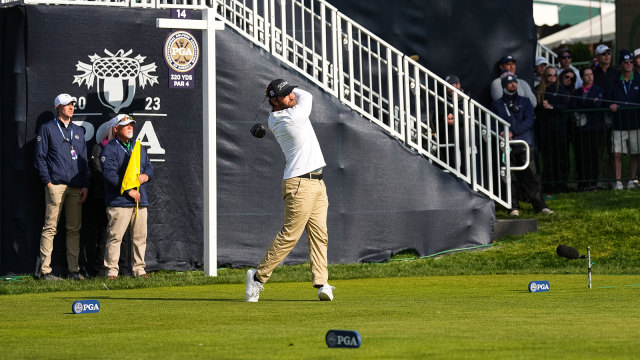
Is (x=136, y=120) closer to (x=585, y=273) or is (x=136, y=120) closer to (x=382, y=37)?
(x=382, y=37)

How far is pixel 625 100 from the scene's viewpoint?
1914 cm

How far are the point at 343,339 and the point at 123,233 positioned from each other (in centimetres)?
842

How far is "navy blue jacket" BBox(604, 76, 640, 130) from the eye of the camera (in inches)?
752

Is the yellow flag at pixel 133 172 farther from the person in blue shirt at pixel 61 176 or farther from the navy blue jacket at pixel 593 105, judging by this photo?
the navy blue jacket at pixel 593 105

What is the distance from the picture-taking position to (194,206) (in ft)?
50.6

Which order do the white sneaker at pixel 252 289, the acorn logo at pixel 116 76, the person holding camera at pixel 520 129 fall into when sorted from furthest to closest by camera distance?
1. the person holding camera at pixel 520 129
2. the acorn logo at pixel 116 76
3. the white sneaker at pixel 252 289

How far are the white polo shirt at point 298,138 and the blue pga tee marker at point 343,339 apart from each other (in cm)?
434

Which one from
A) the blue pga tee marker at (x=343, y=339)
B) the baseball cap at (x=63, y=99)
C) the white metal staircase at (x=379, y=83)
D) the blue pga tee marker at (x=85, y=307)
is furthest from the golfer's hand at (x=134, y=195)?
the blue pga tee marker at (x=343, y=339)

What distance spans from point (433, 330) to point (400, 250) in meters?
8.80

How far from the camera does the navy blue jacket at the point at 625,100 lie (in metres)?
19.1

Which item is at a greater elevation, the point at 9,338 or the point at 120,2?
the point at 120,2

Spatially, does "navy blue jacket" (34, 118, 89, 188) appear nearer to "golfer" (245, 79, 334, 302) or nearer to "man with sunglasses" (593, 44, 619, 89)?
"golfer" (245, 79, 334, 302)

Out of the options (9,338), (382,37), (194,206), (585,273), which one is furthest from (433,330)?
(382,37)

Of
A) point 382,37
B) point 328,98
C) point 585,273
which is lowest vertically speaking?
point 585,273
